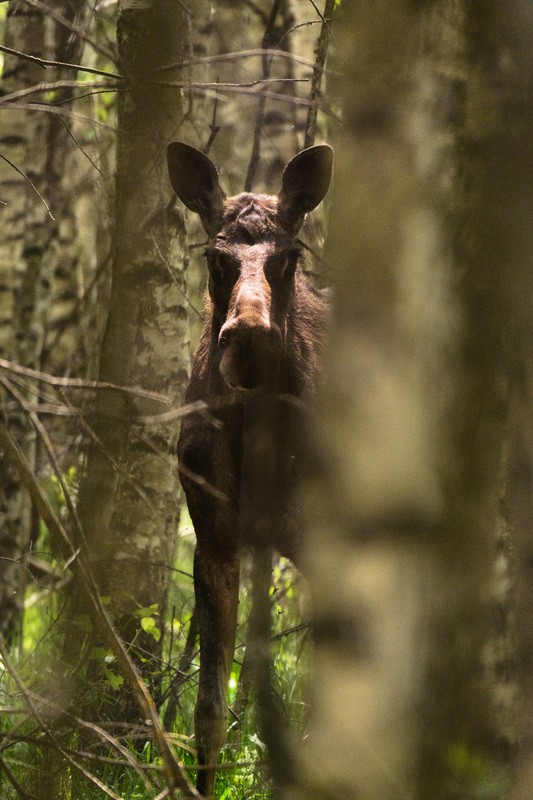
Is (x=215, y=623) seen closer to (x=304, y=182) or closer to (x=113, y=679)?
(x=113, y=679)

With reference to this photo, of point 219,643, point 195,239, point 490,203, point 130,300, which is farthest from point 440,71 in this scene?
point 195,239

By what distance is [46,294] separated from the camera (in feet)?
25.7

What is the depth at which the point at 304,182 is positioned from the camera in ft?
18.1

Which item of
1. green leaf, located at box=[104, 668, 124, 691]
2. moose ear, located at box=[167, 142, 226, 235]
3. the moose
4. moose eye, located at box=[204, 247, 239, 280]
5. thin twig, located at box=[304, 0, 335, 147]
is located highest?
thin twig, located at box=[304, 0, 335, 147]

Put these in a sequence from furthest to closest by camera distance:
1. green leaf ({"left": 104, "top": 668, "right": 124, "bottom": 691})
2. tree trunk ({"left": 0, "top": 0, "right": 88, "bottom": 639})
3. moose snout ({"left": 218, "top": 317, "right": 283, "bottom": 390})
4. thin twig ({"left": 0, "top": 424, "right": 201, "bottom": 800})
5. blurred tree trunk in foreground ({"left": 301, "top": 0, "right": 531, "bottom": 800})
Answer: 1. tree trunk ({"left": 0, "top": 0, "right": 88, "bottom": 639})
2. green leaf ({"left": 104, "top": 668, "right": 124, "bottom": 691})
3. moose snout ({"left": 218, "top": 317, "right": 283, "bottom": 390})
4. thin twig ({"left": 0, "top": 424, "right": 201, "bottom": 800})
5. blurred tree trunk in foreground ({"left": 301, "top": 0, "right": 531, "bottom": 800})

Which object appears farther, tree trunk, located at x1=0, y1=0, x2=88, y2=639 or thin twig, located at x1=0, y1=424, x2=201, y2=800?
tree trunk, located at x1=0, y1=0, x2=88, y2=639

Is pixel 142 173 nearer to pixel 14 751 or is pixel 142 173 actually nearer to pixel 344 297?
pixel 14 751

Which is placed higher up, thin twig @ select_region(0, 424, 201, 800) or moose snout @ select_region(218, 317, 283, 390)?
moose snout @ select_region(218, 317, 283, 390)

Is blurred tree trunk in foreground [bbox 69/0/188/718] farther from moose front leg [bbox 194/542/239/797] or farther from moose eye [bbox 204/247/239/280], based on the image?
moose eye [bbox 204/247/239/280]

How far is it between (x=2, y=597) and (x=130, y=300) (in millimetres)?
2783

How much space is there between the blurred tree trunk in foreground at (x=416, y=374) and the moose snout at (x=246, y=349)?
3.01 m

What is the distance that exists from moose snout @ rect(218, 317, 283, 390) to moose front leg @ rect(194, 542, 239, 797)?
1.07m

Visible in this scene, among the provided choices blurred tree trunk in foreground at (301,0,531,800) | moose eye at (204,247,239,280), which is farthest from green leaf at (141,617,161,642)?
blurred tree trunk in foreground at (301,0,531,800)

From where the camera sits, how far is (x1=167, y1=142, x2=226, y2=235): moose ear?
5.51 m
